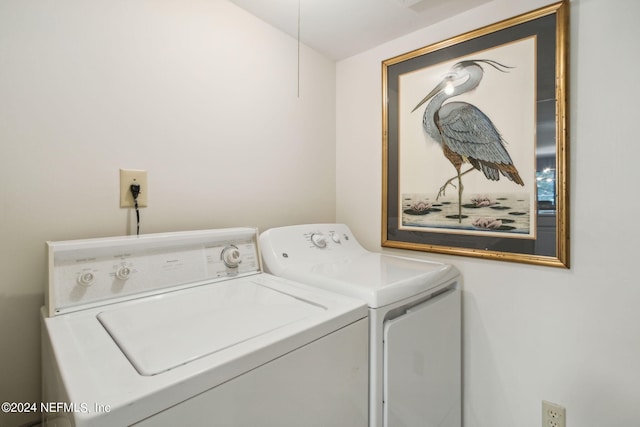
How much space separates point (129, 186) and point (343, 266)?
0.86 m

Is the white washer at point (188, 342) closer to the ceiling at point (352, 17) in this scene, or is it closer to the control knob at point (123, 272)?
the control knob at point (123, 272)

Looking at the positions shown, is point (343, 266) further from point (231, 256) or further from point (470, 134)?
point (470, 134)

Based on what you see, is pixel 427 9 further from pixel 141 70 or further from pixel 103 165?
pixel 103 165

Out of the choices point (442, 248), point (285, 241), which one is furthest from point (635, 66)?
point (285, 241)

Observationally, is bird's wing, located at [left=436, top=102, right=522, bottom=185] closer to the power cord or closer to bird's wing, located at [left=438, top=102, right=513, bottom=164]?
bird's wing, located at [left=438, top=102, right=513, bottom=164]

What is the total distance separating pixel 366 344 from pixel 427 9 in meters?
1.42

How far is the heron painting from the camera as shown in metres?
1.28

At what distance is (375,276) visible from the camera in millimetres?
1069

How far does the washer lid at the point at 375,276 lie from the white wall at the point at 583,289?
0.29 m

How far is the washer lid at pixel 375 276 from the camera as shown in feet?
3.00

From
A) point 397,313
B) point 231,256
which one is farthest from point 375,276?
point 231,256

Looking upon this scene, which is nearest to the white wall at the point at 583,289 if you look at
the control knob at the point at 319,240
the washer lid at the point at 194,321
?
the control knob at the point at 319,240

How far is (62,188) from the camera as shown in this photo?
0.94 m

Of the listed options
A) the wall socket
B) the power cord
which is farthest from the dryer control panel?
the wall socket
